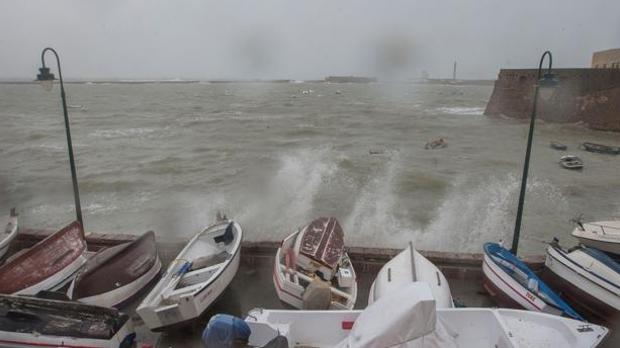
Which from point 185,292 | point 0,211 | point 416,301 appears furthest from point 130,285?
point 0,211

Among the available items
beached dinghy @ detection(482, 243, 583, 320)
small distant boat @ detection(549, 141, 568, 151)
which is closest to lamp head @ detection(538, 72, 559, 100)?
beached dinghy @ detection(482, 243, 583, 320)

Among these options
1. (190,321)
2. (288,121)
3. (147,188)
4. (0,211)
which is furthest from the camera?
(288,121)

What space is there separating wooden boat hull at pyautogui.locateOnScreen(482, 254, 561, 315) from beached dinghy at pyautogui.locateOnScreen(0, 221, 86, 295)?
8.32 m

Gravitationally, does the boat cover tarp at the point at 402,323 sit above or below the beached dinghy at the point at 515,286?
above

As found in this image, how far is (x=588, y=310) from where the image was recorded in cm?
685

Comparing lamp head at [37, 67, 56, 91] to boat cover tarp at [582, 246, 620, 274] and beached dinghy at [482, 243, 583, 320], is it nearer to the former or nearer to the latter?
beached dinghy at [482, 243, 583, 320]

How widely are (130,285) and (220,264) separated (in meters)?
1.68

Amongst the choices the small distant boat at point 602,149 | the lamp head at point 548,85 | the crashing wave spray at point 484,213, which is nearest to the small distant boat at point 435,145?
→ the crashing wave spray at point 484,213

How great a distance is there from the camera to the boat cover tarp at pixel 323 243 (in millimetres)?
7347

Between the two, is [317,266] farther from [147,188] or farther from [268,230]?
[147,188]

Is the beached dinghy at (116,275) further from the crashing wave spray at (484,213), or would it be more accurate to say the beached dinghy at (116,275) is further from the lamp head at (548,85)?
the crashing wave spray at (484,213)

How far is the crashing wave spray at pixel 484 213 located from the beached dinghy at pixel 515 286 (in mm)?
6868

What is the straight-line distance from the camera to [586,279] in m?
6.80

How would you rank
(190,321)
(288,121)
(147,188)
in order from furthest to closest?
(288,121), (147,188), (190,321)
